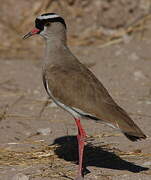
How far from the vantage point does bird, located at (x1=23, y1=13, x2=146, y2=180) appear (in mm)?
5242

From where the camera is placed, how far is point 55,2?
33.6 feet

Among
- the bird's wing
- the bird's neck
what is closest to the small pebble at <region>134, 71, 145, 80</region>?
A: the bird's neck

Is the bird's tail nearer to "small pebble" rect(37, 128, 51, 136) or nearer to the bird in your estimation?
the bird

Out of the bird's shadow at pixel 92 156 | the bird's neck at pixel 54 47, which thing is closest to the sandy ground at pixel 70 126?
the bird's shadow at pixel 92 156

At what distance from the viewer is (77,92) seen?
17.7 feet

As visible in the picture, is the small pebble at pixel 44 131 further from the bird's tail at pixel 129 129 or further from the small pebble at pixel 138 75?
the small pebble at pixel 138 75

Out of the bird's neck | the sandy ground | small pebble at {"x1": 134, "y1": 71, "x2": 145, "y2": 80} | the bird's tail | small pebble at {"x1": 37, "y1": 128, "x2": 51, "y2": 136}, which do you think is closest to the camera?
the bird's tail

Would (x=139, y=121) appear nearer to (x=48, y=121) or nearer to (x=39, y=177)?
(x=48, y=121)

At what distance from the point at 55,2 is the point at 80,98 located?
16.8ft

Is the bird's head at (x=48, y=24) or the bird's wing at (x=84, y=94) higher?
the bird's head at (x=48, y=24)

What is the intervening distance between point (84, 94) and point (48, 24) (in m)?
0.89

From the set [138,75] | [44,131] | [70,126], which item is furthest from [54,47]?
[138,75]

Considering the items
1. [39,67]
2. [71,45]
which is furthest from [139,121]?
[71,45]

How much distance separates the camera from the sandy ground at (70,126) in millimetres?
5531
